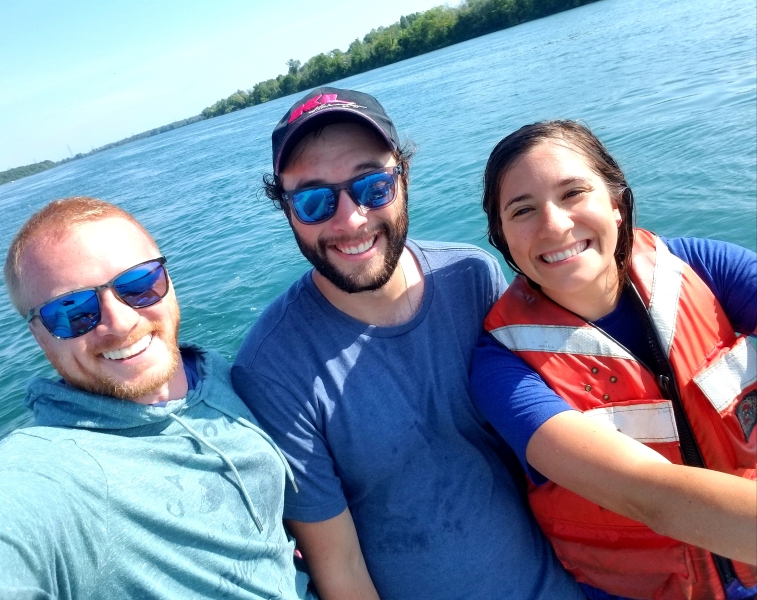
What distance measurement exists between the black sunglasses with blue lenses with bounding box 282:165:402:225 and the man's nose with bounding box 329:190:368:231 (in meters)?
0.01

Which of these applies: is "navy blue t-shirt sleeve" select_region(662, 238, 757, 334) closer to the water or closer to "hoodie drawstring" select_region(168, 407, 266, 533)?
"hoodie drawstring" select_region(168, 407, 266, 533)

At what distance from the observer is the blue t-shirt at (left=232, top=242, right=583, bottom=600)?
1.98m

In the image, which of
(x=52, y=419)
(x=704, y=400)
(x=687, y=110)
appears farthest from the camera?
(x=687, y=110)

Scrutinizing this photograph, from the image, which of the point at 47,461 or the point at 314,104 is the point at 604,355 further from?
the point at 47,461

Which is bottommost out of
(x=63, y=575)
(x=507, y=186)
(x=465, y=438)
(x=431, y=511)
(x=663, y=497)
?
(x=431, y=511)

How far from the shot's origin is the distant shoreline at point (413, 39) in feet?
169

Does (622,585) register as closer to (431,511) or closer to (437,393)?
(431,511)

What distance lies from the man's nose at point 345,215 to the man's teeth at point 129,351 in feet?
2.61

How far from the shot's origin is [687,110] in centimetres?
1099

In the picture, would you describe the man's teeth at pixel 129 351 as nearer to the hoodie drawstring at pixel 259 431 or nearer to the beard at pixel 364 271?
the hoodie drawstring at pixel 259 431

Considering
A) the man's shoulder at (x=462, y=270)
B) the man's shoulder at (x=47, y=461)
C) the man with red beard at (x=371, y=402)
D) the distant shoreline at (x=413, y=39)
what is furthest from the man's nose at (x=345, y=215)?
the distant shoreline at (x=413, y=39)

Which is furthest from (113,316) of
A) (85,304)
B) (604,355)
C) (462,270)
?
(604,355)

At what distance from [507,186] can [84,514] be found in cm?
172

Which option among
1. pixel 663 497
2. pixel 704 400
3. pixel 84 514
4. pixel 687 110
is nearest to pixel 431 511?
pixel 663 497
